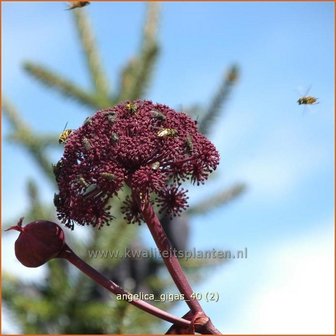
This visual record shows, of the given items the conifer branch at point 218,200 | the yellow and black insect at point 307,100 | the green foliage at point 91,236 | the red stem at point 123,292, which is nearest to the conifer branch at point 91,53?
the green foliage at point 91,236

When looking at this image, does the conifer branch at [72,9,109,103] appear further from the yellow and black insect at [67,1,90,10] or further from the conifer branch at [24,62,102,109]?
the yellow and black insect at [67,1,90,10]

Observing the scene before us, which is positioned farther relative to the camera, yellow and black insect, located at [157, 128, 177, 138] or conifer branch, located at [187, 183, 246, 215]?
conifer branch, located at [187, 183, 246, 215]

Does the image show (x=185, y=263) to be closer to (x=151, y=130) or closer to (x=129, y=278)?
(x=129, y=278)

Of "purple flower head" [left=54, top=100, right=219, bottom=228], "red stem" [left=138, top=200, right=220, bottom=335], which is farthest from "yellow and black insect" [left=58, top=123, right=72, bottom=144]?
"red stem" [left=138, top=200, right=220, bottom=335]

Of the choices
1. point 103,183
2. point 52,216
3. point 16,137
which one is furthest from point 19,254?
point 16,137

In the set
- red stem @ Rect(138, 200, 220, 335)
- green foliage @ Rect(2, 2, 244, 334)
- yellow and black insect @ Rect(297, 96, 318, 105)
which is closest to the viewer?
red stem @ Rect(138, 200, 220, 335)
